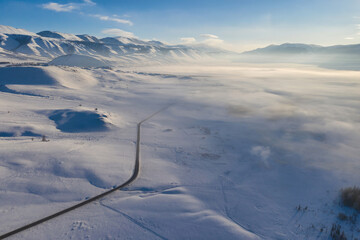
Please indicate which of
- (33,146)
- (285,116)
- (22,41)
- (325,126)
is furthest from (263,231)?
(22,41)

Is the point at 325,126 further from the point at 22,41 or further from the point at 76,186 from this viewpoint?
the point at 22,41

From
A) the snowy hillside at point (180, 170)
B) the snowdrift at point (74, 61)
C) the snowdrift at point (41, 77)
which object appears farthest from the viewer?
the snowdrift at point (74, 61)

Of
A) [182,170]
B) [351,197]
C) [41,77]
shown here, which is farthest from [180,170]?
[41,77]

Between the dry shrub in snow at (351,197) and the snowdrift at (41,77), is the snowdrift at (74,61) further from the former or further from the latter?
the dry shrub in snow at (351,197)

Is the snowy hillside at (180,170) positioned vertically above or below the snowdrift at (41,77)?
below

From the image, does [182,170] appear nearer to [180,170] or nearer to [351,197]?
[180,170]

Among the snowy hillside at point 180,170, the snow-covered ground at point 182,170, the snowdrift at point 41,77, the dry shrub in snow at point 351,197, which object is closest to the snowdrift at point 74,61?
the snowdrift at point 41,77

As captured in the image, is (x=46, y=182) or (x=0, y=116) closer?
(x=46, y=182)
